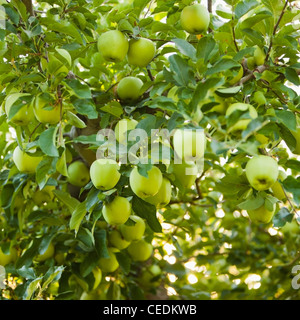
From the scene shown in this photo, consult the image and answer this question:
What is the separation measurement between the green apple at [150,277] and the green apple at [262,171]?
1290mm

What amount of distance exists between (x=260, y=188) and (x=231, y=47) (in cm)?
40

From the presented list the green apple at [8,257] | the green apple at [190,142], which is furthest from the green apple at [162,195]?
the green apple at [8,257]

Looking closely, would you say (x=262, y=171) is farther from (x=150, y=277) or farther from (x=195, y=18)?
(x=150, y=277)

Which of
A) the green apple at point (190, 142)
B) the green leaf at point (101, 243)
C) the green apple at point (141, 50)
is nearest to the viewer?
the green apple at point (190, 142)

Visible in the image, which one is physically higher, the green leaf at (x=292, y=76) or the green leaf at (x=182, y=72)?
the green leaf at (x=182, y=72)

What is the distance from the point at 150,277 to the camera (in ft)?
7.27

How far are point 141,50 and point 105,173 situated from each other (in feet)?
1.18

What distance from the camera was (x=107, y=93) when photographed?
1380 mm

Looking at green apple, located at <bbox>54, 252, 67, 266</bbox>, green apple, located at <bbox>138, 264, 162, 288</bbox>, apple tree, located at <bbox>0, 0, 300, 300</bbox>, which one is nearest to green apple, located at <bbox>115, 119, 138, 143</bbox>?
apple tree, located at <bbox>0, 0, 300, 300</bbox>

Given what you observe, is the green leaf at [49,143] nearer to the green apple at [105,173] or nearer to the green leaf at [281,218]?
the green apple at [105,173]

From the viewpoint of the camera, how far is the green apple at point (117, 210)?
44.9 inches

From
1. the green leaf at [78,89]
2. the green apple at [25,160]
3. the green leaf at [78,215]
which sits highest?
the green leaf at [78,89]

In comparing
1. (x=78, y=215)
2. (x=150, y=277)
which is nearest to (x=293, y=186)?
(x=78, y=215)
